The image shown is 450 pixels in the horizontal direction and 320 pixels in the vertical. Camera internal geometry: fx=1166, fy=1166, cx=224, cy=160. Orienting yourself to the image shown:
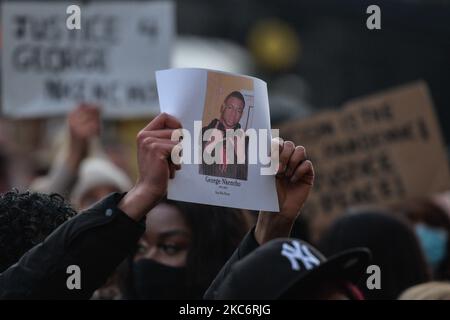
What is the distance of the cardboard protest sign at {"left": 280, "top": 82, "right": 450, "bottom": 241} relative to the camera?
6.04 metres

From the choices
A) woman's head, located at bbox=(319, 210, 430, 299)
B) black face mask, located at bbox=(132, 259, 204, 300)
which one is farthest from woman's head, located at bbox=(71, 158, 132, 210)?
black face mask, located at bbox=(132, 259, 204, 300)

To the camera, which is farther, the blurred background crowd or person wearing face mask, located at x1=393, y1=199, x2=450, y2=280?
person wearing face mask, located at x1=393, y1=199, x2=450, y2=280

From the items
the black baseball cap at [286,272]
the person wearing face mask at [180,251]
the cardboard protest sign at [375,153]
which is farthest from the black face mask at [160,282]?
the cardboard protest sign at [375,153]

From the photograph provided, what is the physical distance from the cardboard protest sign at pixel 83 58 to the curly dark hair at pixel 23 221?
331 cm

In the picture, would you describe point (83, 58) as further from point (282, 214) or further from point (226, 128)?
point (226, 128)

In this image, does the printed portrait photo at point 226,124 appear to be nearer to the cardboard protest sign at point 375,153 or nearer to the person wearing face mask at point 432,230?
the person wearing face mask at point 432,230

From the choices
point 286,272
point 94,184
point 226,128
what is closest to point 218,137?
point 226,128

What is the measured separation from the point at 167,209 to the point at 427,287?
1042 mm

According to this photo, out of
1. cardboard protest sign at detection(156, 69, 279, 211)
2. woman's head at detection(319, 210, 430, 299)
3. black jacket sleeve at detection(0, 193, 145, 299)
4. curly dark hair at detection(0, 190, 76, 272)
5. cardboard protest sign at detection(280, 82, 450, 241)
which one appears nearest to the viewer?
black jacket sleeve at detection(0, 193, 145, 299)

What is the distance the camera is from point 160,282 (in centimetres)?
392

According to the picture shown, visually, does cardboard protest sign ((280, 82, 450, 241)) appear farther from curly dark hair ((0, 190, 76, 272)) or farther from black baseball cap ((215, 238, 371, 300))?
black baseball cap ((215, 238, 371, 300))

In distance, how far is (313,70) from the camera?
2050cm

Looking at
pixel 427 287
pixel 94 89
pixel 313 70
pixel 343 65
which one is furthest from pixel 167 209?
pixel 313 70

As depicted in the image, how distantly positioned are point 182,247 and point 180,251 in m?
0.02
